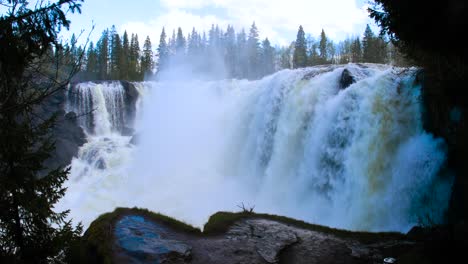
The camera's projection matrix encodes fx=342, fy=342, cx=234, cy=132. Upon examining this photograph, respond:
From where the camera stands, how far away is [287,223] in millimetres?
8844

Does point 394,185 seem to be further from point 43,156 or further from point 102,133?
point 102,133

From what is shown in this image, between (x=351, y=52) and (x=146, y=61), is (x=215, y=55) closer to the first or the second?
(x=146, y=61)

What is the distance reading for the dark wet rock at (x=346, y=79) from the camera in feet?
50.4

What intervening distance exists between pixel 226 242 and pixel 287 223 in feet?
7.05

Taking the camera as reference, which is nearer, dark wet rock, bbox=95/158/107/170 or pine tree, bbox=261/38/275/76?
dark wet rock, bbox=95/158/107/170

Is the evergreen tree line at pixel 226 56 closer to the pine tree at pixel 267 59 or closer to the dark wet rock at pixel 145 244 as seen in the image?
the pine tree at pixel 267 59

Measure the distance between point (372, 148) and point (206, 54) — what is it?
232 feet

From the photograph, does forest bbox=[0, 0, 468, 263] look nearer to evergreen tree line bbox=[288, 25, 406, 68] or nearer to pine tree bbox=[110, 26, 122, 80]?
evergreen tree line bbox=[288, 25, 406, 68]

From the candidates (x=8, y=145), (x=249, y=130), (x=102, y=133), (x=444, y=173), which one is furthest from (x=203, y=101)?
(x=8, y=145)

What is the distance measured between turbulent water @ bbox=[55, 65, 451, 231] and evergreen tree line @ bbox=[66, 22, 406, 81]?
24.9 m

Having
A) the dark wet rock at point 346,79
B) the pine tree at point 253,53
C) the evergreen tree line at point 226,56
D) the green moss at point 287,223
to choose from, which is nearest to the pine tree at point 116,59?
the evergreen tree line at point 226,56

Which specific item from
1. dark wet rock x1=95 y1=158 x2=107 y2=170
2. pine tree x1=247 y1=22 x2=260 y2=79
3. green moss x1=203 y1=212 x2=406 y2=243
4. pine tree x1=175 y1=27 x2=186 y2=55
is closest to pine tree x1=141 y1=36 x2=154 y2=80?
pine tree x1=175 y1=27 x2=186 y2=55

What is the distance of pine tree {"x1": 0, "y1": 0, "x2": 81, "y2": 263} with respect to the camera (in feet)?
14.1

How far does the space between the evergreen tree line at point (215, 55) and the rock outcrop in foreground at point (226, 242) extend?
140ft
